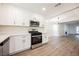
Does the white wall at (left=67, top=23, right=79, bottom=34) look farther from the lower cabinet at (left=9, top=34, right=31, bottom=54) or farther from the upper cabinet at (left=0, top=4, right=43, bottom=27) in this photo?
the lower cabinet at (left=9, top=34, right=31, bottom=54)

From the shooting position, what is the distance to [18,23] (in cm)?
454

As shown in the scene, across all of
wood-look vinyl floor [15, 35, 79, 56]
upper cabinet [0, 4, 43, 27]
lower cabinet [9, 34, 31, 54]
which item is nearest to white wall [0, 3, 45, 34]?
upper cabinet [0, 4, 43, 27]

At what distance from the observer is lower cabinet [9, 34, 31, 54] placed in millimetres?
3619

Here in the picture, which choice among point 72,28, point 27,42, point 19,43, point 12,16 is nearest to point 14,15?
point 12,16

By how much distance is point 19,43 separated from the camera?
4.01m

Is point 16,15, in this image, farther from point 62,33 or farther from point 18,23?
point 62,33

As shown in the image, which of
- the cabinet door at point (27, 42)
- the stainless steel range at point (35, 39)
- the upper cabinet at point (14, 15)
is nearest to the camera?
the upper cabinet at point (14, 15)

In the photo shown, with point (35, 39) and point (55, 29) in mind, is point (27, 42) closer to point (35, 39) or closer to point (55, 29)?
point (35, 39)

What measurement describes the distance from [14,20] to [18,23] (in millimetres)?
321

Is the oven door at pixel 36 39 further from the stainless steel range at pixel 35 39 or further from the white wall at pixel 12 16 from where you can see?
the white wall at pixel 12 16

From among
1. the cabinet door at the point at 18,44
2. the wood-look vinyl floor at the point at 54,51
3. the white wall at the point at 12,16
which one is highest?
the white wall at the point at 12,16

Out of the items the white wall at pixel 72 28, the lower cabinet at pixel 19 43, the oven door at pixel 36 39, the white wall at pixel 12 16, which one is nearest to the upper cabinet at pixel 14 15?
the white wall at pixel 12 16

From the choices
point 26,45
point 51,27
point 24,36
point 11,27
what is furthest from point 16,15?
point 51,27

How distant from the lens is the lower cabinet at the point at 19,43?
3.62 metres
